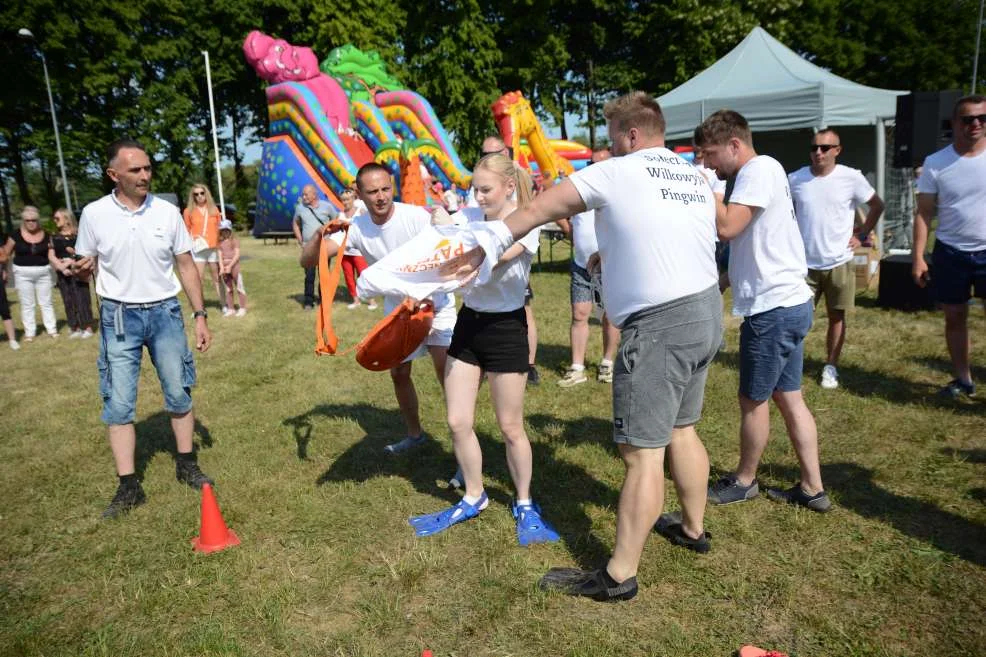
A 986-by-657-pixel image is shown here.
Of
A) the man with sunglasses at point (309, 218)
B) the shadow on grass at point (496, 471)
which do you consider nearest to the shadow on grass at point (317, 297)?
the man with sunglasses at point (309, 218)

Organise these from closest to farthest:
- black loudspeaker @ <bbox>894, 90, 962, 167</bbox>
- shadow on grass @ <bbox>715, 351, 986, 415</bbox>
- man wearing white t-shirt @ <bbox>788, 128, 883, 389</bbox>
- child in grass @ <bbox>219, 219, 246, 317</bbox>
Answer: shadow on grass @ <bbox>715, 351, 986, 415</bbox>, man wearing white t-shirt @ <bbox>788, 128, 883, 389</bbox>, child in grass @ <bbox>219, 219, 246, 317</bbox>, black loudspeaker @ <bbox>894, 90, 962, 167</bbox>

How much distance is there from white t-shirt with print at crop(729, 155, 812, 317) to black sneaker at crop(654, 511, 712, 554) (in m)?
1.20

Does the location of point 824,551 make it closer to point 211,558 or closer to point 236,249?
point 211,558

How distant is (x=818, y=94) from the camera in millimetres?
11719

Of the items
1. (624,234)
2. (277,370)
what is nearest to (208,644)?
(624,234)

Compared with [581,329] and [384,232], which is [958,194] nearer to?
[581,329]

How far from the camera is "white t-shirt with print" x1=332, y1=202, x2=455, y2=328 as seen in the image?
13.5 ft

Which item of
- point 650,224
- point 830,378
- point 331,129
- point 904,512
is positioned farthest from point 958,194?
point 331,129

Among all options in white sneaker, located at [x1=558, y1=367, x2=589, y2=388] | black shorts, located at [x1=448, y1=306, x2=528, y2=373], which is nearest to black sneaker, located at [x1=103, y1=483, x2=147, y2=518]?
black shorts, located at [x1=448, y1=306, x2=528, y2=373]

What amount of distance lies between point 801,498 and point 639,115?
2453mm

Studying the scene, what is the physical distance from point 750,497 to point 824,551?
605 millimetres

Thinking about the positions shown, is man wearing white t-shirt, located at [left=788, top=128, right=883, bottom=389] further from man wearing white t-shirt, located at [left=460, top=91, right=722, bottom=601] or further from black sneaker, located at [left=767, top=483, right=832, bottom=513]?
man wearing white t-shirt, located at [left=460, top=91, right=722, bottom=601]

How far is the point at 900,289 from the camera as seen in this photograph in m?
8.62

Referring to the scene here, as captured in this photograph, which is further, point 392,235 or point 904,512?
point 392,235
